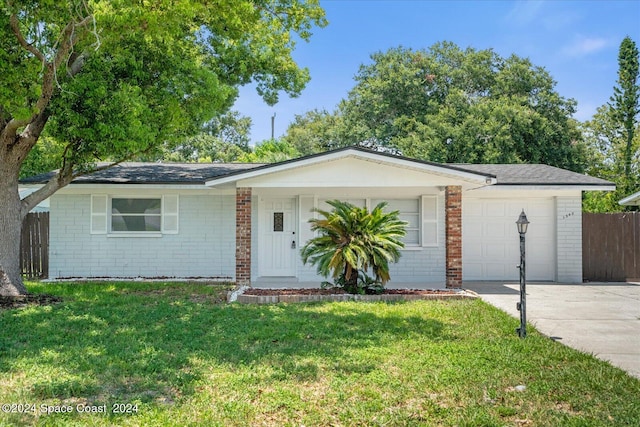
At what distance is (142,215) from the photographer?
41.8ft

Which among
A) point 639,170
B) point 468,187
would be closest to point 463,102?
point 639,170

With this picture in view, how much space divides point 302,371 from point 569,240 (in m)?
9.98

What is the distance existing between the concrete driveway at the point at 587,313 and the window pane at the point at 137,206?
27.4 ft

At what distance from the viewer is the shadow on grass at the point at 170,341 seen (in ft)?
14.9

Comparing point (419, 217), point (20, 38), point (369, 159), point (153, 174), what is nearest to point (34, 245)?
point (153, 174)

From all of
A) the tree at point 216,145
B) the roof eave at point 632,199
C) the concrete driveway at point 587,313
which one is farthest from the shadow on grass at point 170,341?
the tree at point 216,145

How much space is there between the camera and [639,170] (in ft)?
85.0

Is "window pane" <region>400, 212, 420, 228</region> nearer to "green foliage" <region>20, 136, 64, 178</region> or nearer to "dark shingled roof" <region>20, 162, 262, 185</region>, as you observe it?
"dark shingled roof" <region>20, 162, 262, 185</region>

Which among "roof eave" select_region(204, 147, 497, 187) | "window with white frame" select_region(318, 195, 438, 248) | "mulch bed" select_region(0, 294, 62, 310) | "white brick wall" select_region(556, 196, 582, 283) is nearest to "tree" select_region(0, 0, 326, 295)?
"mulch bed" select_region(0, 294, 62, 310)

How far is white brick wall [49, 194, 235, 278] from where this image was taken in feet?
41.3

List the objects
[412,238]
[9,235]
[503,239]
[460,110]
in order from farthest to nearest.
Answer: [460,110] → [503,239] → [412,238] → [9,235]

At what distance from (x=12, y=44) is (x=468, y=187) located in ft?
31.2

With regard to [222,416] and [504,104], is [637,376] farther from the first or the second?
[504,104]

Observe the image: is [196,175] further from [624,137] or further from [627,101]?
[624,137]
